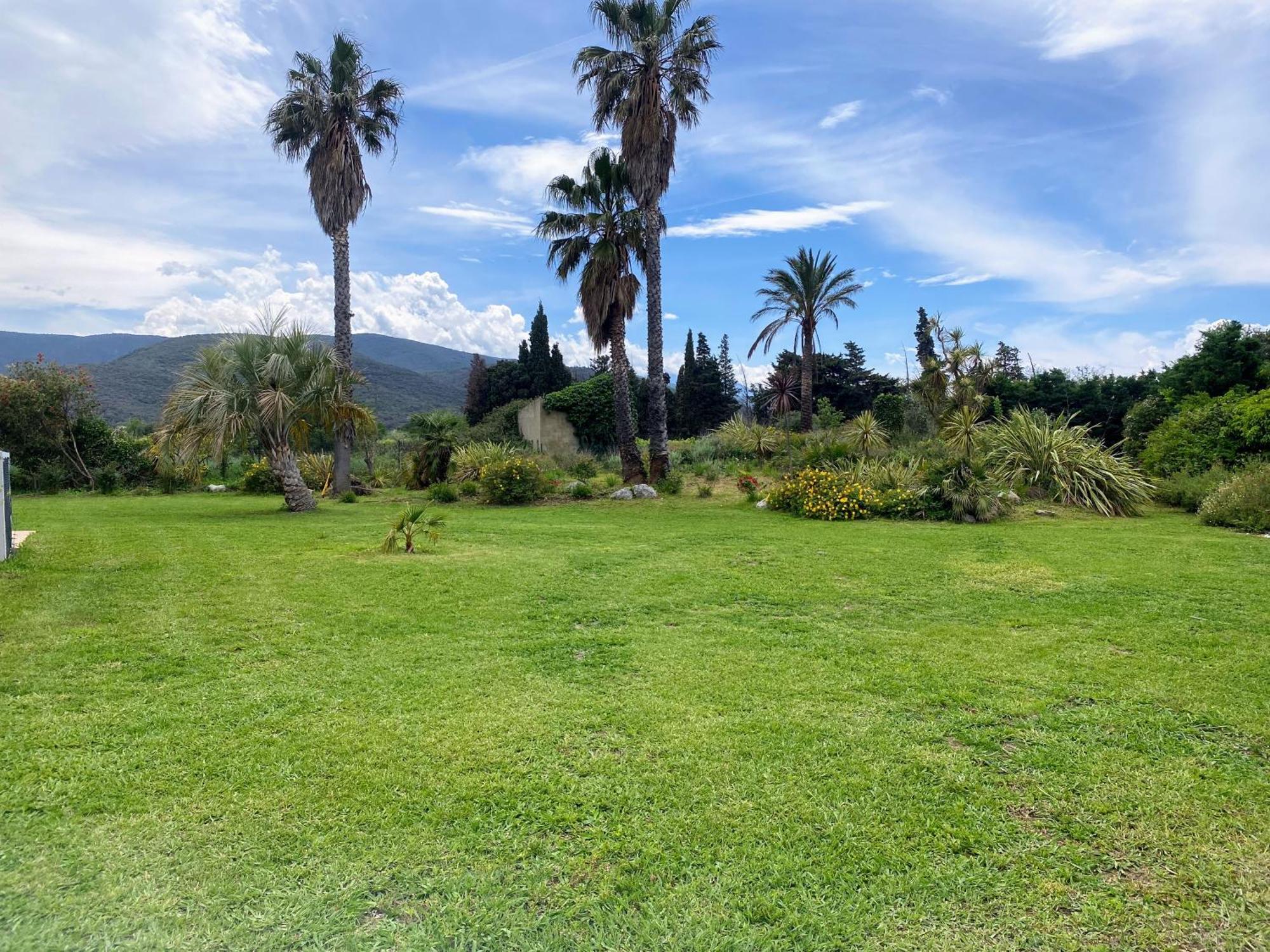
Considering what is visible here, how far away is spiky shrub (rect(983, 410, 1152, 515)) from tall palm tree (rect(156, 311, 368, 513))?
1338 centimetres

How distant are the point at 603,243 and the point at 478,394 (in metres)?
29.9

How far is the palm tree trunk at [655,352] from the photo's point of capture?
16.8 m

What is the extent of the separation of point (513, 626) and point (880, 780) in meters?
3.08

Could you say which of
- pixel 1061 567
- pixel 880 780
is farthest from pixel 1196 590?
pixel 880 780

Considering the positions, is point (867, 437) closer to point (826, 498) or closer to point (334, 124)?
point (826, 498)

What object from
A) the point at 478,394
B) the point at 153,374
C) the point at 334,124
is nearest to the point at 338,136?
the point at 334,124

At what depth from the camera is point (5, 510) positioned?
7379 millimetres

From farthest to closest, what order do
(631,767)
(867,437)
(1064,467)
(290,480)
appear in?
1. (867,437)
2. (1064,467)
3. (290,480)
4. (631,767)

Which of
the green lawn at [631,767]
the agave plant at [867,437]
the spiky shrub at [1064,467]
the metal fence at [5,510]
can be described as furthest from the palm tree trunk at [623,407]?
the metal fence at [5,510]

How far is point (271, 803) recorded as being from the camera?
2816mm

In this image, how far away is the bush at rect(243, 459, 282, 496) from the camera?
62.0 feet

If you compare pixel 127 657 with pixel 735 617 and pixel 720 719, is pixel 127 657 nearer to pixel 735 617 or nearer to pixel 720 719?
pixel 720 719

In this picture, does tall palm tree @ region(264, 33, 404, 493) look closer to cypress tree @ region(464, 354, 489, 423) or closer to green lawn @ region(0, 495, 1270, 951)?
green lawn @ region(0, 495, 1270, 951)

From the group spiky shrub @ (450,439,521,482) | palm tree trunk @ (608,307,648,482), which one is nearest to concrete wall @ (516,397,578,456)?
spiky shrub @ (450,439,521,482)
